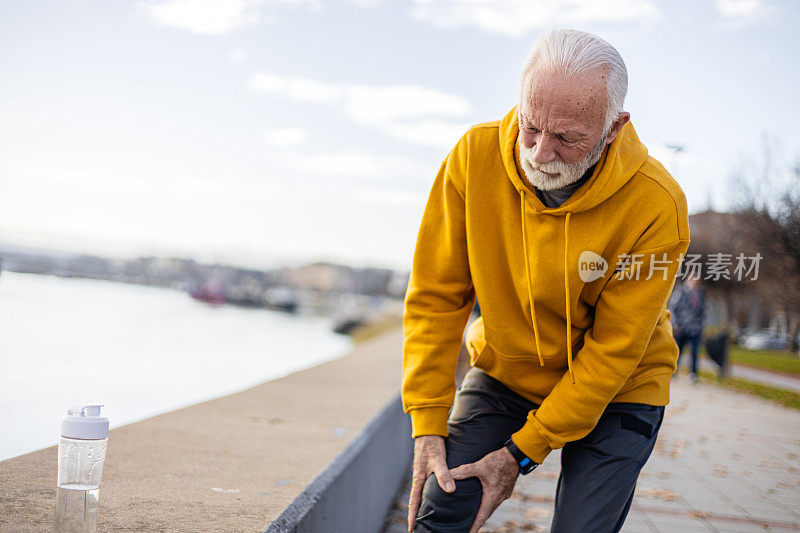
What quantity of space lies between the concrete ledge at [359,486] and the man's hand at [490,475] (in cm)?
59

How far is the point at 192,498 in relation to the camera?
2.92 meters

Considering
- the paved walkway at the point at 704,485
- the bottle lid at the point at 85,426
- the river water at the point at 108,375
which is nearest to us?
the bottle lid at the point at 85,426

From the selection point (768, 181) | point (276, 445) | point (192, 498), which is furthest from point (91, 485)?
point (768, 181)

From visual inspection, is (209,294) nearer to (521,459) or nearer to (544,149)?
(521,459)

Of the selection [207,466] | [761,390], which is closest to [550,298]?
[207,466]

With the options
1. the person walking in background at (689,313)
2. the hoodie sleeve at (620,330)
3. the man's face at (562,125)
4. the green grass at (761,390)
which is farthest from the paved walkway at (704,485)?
the person walking in background at (689,313)

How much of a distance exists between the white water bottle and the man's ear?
5.16 feet

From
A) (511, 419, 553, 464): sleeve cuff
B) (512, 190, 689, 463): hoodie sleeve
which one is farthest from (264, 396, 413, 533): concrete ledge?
(512, 190, 689, 463): hoodie sleeve

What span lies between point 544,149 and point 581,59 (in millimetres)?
251

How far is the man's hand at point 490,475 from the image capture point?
2246mm

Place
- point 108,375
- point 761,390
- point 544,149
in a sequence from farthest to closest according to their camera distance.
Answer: point 761,390 → point 108,375 → point 544,149

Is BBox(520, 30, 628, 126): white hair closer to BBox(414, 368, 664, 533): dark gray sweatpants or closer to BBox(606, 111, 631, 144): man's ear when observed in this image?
BBox(606, 111, 631, 144): man's ear

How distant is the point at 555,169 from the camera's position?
81.9 inches

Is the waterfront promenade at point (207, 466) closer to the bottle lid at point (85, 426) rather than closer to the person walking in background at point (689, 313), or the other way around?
the bottle lid at point (85, 426)
